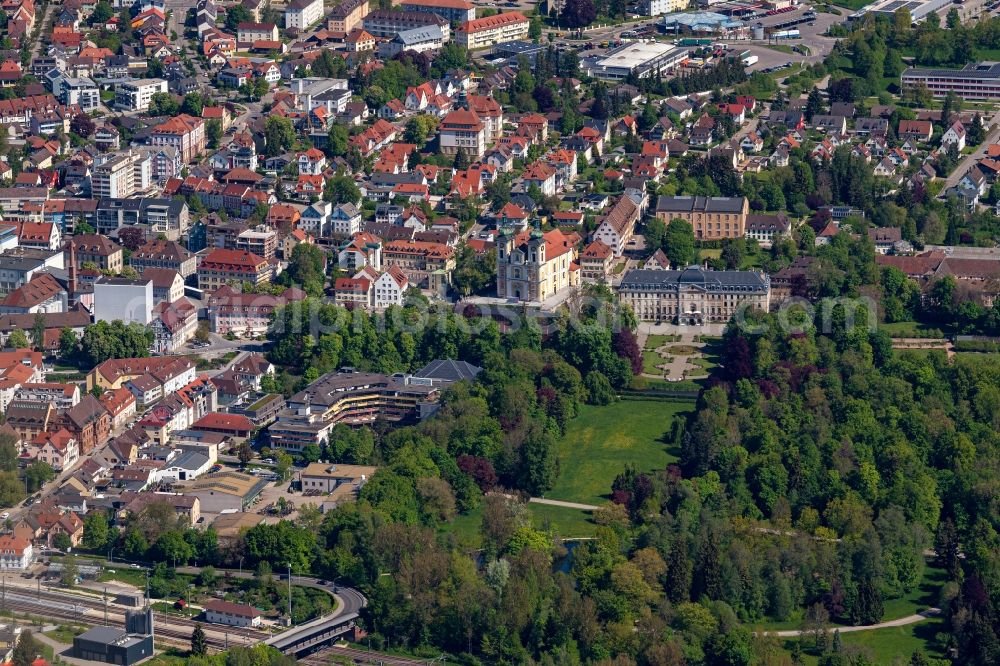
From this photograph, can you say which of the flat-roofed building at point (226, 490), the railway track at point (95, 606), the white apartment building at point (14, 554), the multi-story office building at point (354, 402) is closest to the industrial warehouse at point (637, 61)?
the multi-story office building at point (354, 402)

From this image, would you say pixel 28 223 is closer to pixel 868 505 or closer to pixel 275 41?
pixel 275 41

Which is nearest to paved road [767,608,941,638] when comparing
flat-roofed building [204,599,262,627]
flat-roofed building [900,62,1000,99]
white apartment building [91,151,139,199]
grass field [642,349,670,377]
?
flat-roofed building [204,599,262,627]

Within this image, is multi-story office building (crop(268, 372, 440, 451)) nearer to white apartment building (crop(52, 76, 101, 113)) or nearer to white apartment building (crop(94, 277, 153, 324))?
white apartment building (crop(94, 277, 153, 324))

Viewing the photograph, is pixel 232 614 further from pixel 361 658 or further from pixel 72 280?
pixel 72 280

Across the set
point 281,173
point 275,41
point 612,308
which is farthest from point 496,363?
point 275,41

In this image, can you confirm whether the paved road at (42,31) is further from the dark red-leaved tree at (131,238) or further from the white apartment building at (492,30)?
the dark red-leaved tree at (131,238)

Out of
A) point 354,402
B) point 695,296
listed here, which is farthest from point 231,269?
point 695,296
